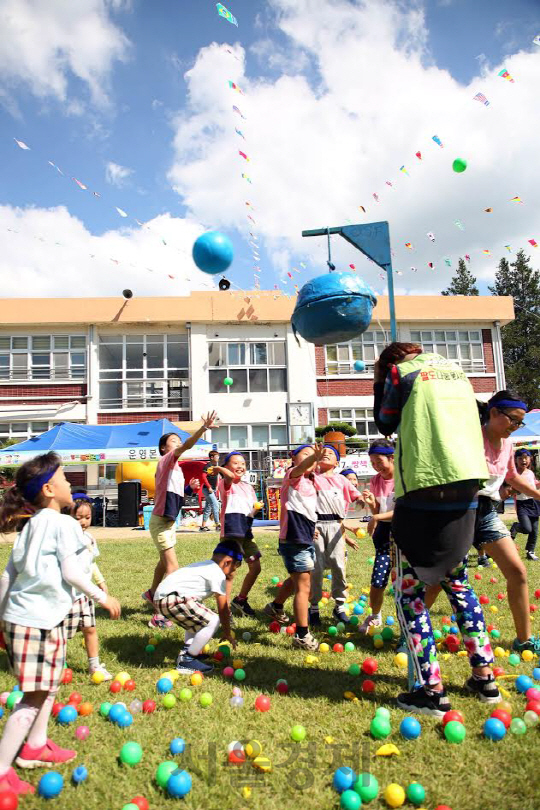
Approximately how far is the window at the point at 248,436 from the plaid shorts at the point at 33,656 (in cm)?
2282

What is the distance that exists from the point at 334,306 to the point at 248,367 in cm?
2258

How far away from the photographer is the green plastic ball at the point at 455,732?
287 cm

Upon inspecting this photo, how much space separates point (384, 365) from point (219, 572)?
219 cm

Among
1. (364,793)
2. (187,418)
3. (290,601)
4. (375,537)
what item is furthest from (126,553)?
(187,418)

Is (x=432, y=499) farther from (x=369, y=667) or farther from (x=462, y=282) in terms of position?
(x=462, y=282)

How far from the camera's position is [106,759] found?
283 cm

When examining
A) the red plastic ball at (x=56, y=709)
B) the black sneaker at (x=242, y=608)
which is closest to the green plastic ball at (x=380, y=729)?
the red plastic ball at (x=56, y=709)

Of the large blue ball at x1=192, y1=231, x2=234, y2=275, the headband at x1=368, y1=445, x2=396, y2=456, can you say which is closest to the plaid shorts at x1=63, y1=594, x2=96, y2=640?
the headband at x1=368, y1=445, x2=396, y2=456

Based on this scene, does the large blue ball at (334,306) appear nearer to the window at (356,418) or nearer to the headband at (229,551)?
the headband at (229,551)

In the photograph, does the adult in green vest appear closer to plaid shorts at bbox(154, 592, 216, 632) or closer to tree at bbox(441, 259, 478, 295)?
plaid shorts at bbox(154, 592, 216, 632)

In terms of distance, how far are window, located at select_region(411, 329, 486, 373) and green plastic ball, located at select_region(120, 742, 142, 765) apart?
88.5 feet

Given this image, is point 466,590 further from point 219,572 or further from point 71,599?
A: point 71,599

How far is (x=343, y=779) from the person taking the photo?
2.49 metres

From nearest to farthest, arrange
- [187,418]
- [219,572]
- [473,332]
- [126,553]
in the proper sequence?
[219,572] < [126,553] < [187,418] < [473,332]
